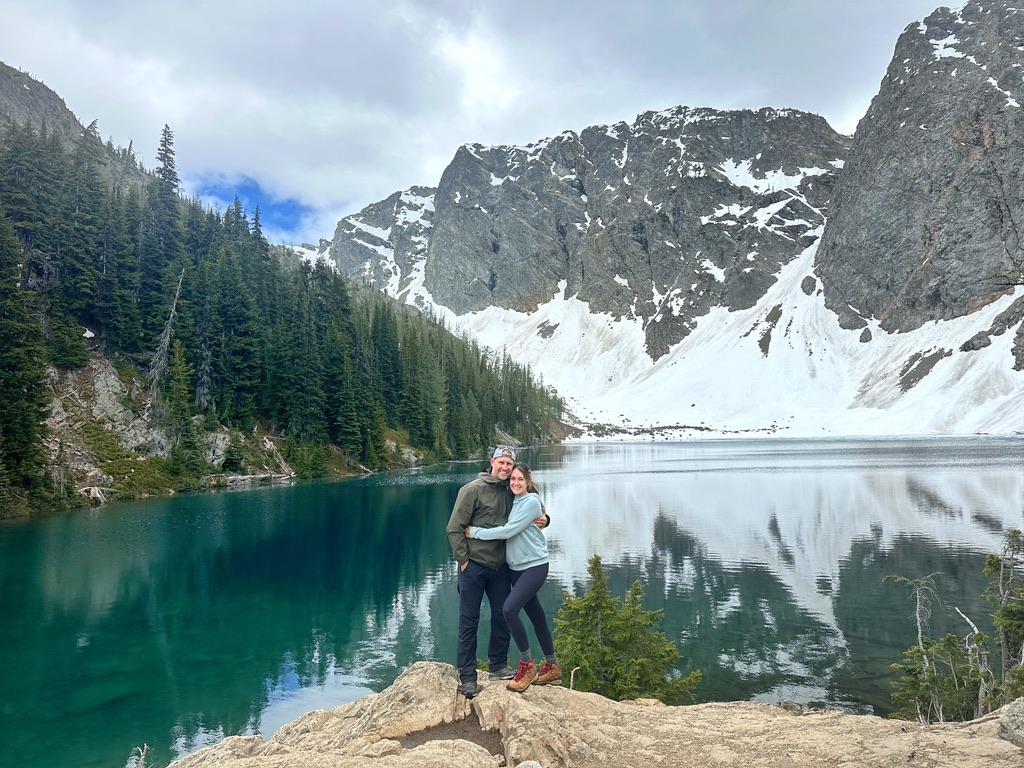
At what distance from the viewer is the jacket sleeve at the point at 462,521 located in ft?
26.7

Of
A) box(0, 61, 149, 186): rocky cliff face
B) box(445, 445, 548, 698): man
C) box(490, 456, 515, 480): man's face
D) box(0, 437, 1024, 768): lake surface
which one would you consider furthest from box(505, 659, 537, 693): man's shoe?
box(0, 61, 149, 186): rocky cliff face

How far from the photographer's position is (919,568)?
24500 millimetres

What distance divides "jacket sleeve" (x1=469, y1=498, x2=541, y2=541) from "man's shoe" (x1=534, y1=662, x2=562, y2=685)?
211 centimetres

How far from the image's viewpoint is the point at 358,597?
930 inches

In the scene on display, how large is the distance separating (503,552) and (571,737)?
95.2 inches

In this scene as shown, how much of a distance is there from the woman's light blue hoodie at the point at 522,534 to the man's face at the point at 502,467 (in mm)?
361

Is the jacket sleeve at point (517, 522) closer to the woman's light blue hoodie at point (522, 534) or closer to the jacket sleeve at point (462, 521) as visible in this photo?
the woman's light blue hoodie at point (522, 534)

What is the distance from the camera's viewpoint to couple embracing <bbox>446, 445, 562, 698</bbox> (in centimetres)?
804

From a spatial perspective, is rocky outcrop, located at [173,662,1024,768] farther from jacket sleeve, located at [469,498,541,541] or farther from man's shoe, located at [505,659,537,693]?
jacket sleeve, located at [469,498,541,541]

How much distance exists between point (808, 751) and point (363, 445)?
72.0 meters

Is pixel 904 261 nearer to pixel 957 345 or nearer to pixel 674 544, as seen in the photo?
pixel 957 345

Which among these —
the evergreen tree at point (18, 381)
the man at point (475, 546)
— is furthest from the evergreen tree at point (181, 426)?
the man at point (475, 546)

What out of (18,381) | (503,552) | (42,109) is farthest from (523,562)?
(42,109)

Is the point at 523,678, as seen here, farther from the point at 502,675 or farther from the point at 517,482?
the point at 517,482
